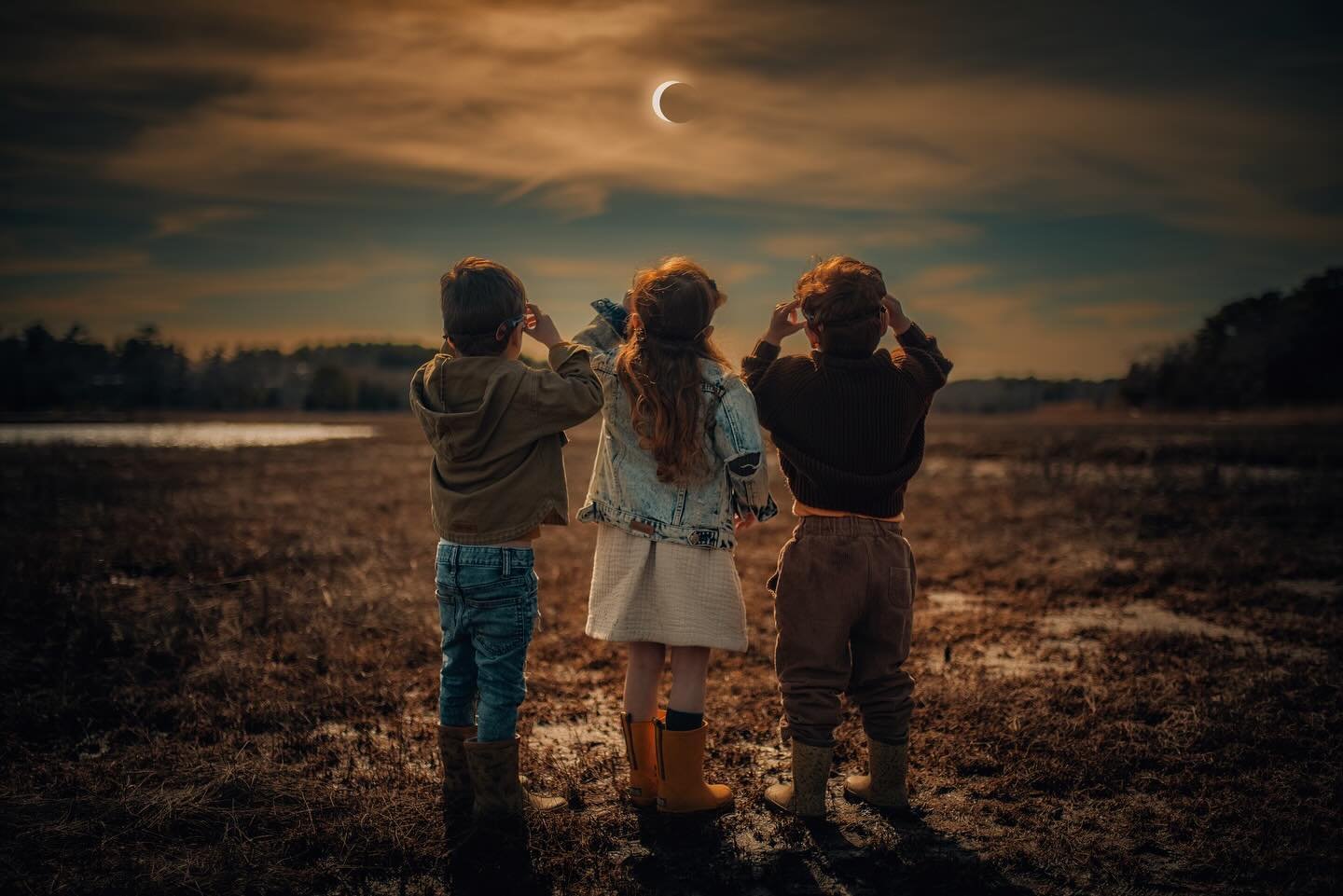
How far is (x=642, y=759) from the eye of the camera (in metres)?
3.21

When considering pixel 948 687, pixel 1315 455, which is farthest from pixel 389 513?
pixel 1315 455

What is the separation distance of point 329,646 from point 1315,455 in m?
22.4

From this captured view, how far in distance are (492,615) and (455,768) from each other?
2.15 ft

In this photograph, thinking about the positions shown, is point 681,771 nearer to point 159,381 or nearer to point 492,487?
point 492,487

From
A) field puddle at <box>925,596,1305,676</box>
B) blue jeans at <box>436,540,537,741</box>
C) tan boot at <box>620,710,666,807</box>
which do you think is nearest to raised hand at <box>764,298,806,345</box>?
blue jeans at <box>436,540,537,741</box>

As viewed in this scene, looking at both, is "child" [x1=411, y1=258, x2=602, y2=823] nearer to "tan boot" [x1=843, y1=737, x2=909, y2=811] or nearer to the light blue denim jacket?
the light blue denim jacket

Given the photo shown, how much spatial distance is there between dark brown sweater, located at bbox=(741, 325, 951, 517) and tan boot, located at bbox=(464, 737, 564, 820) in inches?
58.6

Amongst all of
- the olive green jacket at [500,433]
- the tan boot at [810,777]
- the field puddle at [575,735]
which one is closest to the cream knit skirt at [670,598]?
the olive green jacket at [500,433]

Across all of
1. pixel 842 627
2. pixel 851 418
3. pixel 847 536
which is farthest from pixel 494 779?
pixel 851 418

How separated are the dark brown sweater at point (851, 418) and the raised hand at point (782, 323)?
0.45 feet

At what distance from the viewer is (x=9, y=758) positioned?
11.8 feet

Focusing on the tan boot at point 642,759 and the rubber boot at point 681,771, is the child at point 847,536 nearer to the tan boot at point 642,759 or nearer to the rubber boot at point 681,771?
the rubber boot at point 681,771

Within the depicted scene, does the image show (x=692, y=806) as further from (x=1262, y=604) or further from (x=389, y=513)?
(x=389, y=513)

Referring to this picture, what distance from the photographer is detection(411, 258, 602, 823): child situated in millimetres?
3000
